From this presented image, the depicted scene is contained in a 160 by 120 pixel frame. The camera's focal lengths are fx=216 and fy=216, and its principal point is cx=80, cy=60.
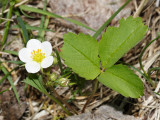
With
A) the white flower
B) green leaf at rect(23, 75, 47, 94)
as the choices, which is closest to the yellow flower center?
the white flower

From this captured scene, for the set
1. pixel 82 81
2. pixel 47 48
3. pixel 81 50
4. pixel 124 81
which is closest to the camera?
pixel 124 81

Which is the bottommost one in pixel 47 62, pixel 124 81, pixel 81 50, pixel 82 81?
pixel 82 81

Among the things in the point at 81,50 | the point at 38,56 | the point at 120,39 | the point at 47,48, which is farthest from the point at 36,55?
the point at 120,39

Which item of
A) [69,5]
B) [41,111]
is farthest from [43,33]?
[41,111]

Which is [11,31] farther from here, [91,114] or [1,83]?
[91,114]

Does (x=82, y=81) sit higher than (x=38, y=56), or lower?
lower

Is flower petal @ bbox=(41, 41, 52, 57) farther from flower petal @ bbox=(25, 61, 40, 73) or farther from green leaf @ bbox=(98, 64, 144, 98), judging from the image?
green leaf @ bbox=(98, 64, 144, 98)

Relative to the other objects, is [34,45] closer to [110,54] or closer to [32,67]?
[32,67]
